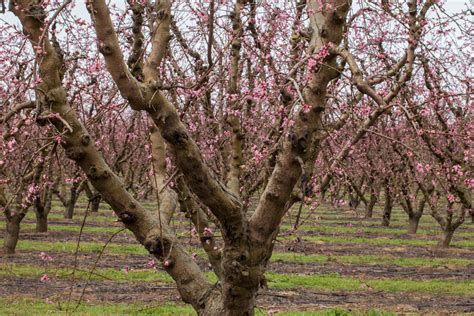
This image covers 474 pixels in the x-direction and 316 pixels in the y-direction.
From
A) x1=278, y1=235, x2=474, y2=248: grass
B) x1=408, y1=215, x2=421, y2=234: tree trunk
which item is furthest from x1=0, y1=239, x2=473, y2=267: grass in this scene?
x1=408, y1=215, x2=421, y2=234: tree trunk

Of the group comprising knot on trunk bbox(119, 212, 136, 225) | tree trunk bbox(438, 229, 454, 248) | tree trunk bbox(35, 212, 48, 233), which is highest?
knot on trunk bbox(119, 212, 136, 225)

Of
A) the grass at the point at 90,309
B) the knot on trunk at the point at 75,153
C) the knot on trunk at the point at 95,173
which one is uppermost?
the knot on trunk at the point at 75,153

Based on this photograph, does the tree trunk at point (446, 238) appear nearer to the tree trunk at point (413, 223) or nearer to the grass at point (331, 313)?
the tree trunk at point (413, 223)

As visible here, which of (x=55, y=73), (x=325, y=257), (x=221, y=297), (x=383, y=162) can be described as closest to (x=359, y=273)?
(x=325, y=257)

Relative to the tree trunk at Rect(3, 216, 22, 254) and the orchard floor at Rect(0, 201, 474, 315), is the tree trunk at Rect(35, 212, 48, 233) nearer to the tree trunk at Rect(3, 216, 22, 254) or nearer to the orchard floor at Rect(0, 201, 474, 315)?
the orchard floor at Rect(0, 201, 474, 315)

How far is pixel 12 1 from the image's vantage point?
3988 mm

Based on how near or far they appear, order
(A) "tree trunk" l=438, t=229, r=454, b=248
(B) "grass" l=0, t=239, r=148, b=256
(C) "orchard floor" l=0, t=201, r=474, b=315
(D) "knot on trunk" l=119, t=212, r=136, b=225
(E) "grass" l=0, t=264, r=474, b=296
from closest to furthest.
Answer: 1. (D) "knot on trunk" l=119, t=212, r=136, b=225
2. (C) "orchard floor" l=0, t=201, r=474, b=315
3. (E) "grass" l=0, t=264, r=474, b=296
4. (B) "grass" l=0, t=239, r=148, b=256
5. (A) "tree trunk" l=438, t=229, r=454, b=248

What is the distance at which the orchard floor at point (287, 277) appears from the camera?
10.3 metres

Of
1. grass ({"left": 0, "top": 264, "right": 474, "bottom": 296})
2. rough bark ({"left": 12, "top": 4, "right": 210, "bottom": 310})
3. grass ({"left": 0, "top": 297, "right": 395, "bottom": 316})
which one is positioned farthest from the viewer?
grass ({"left": 0, "top": 264, "right": 474, "bottom": 296})

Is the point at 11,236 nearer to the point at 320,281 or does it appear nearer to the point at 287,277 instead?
the point at 287,277

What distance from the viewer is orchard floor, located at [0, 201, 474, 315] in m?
10.3

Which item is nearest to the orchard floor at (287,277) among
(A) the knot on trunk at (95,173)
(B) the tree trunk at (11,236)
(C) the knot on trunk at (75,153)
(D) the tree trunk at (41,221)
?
(D) the tree trunk at (41,221)

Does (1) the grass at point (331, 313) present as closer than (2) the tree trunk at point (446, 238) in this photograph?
Yes

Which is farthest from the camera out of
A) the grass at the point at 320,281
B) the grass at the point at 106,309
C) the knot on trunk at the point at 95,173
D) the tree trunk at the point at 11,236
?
the tree trunk at the point at 11,236
